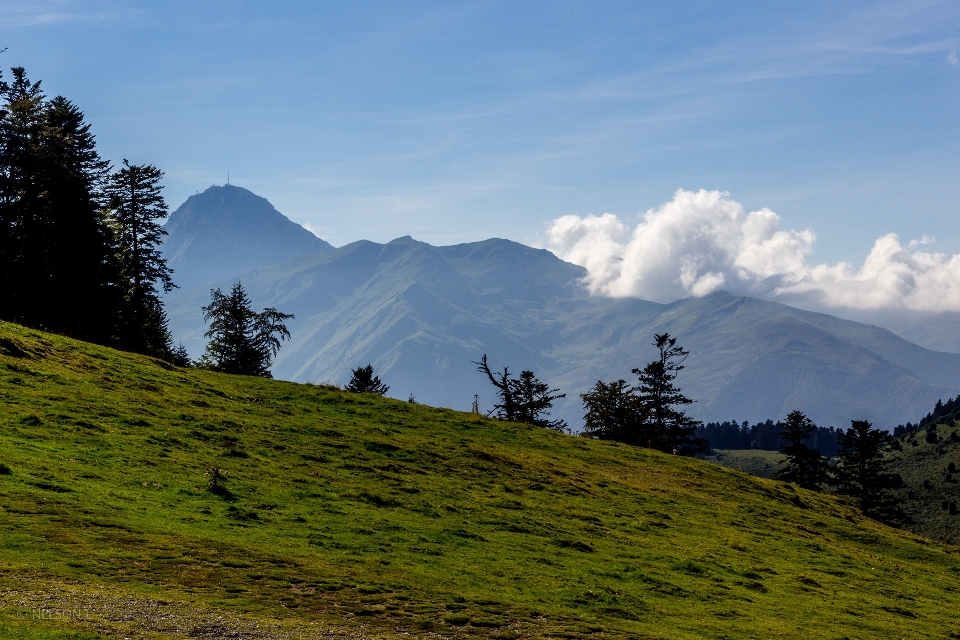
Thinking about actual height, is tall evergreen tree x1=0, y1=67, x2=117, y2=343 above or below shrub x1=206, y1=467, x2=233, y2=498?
above

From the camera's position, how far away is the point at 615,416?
89.2m

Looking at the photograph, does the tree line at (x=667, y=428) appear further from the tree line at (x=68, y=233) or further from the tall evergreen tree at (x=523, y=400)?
the tree line at (x=68, y=233)

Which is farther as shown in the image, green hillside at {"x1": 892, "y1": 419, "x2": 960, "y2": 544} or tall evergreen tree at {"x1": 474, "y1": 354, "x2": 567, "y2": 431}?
green hillside at {"x1": 892, "y1": 419, "x2": 960, "y2": 544}

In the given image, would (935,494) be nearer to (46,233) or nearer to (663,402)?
(663,402)

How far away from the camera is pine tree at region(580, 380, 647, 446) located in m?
88.1

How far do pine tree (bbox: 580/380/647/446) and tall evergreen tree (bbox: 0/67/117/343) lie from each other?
178ft

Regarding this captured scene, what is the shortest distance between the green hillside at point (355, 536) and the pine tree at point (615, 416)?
116ft

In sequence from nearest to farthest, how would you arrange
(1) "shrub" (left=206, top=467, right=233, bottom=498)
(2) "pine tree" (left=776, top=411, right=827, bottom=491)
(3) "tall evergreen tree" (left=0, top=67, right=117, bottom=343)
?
(1) "shrub" (left=206, top=467, right=233, bottom=498) < (3) "tall evergreen tree" (left=0, top=67, right=117, bottom=343) < (2) "pine tree" (left=776, top=411, right=827, bottom=491)

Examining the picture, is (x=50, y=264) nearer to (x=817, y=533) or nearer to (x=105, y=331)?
(x=105, y=331)

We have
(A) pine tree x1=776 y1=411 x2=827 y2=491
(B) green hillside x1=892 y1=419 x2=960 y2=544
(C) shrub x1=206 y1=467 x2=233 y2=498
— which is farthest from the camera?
(B) green hillside x1=892 y1=419 x2=960 y2=544

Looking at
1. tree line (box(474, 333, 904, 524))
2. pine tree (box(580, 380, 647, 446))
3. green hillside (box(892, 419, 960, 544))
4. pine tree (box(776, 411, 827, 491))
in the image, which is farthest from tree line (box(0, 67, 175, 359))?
green hillside (box(892, 419, 960, 544))

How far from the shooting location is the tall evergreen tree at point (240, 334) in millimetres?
87125

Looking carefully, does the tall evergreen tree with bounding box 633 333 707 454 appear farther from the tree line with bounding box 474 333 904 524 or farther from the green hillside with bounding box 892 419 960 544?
the green hillside with bounding box 892 419 960 544

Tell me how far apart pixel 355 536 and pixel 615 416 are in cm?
6719
